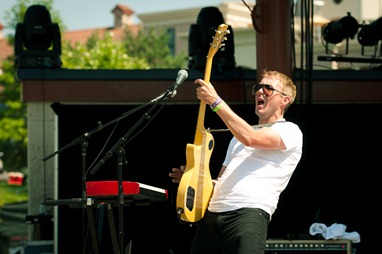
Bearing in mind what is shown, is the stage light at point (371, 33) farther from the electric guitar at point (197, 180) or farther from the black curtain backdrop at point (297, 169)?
the electric guitar at point (197, 180)

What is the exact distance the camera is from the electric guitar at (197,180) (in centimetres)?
397

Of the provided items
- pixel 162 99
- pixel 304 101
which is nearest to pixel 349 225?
pixel 304 101

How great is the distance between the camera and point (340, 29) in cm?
855

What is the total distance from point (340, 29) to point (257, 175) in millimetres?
5060

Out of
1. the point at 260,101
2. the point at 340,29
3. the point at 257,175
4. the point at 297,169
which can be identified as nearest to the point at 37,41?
the point at 297,169

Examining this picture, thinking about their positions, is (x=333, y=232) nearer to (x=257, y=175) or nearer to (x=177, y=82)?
(x=257, y=175)

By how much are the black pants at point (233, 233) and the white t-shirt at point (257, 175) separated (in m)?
0.04

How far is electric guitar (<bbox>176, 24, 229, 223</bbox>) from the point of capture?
397 centimetres

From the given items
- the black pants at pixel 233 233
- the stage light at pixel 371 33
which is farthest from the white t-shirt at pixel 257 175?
the stage light at pixel 371 33

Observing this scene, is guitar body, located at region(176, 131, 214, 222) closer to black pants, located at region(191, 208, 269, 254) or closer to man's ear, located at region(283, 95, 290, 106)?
black pants, located at region(191, 208, 269, 254)

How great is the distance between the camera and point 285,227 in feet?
20.2

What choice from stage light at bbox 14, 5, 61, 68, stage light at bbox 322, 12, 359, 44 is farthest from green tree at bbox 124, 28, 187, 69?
stage light at bbox 14, 5, 61, 68

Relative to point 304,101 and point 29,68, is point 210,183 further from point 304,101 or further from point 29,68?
point 29,68

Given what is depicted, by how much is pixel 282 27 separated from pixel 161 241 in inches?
78.6
